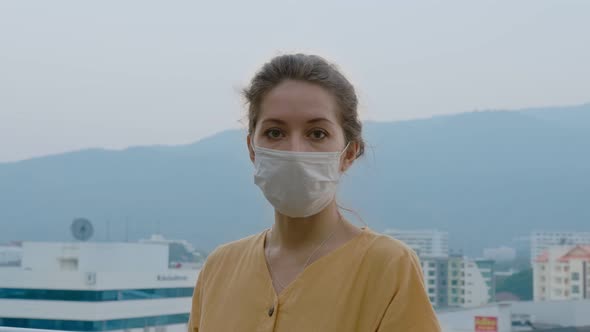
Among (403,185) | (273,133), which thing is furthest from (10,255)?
(273,133)

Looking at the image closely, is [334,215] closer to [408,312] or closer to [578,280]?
[408,312]

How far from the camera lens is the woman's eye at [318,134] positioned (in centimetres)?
98

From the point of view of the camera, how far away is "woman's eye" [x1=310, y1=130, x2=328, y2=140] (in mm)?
981

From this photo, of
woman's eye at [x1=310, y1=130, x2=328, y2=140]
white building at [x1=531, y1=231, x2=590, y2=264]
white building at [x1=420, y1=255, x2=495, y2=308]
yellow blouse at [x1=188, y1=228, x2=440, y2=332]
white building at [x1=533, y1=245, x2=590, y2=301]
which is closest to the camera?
yellow blouse at [x1=188, y1=228, x2=440, y2=332]

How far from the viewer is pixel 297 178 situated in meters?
0.98

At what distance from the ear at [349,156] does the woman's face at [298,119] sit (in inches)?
1.9

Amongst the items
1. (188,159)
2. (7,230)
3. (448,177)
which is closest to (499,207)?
(448,177)

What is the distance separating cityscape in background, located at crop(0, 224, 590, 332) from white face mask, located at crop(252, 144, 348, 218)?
102ft

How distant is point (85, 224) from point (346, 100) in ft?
113

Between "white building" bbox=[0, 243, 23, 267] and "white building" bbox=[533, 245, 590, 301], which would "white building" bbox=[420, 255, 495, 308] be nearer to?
"white building" bbox=[533, 245, 590, 301]

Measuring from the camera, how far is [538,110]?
3438 inches

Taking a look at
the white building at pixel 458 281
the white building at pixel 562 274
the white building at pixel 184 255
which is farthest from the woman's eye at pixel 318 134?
the white building at pixel 184 255

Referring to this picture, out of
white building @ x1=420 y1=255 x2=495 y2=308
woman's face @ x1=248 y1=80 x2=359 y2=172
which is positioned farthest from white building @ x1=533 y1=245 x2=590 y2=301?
woman's face @ x1=248 y1=80 x2=359 y2=172

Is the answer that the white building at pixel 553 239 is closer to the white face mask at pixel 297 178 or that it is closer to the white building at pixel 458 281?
the white building at pixel 458 281
